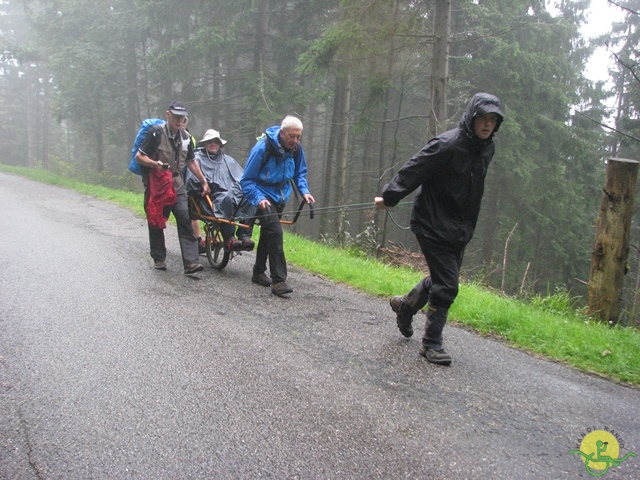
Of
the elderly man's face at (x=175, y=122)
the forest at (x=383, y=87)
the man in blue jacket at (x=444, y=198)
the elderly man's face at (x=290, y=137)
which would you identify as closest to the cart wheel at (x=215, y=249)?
the elderly man's face at (x=175, y=122)

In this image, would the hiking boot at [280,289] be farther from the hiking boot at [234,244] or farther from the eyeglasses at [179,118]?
the eyeglasses at [179,118]

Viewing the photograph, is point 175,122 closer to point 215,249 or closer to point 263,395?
point 215,249

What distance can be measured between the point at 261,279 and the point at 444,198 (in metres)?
3.12

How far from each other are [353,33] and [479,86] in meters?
11.2

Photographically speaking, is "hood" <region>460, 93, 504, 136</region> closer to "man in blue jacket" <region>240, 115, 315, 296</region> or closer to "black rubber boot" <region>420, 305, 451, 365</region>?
"black rubber boot" <region>420, 305, 451, 365</region>

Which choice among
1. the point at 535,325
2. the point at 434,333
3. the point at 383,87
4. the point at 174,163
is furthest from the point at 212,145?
the point at 383,87

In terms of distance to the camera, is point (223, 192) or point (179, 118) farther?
point (223, 192)

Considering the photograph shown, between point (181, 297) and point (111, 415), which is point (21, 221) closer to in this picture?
point (181, 297)

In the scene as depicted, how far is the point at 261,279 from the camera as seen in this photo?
6.63m

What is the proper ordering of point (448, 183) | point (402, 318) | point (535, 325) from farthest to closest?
point (535, 325) < point (402, 318) < point (448, 183)

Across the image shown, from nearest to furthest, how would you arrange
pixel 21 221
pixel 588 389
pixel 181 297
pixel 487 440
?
pixel 487 440, pixel 588 389, pixel 181 297, pixel 21 221

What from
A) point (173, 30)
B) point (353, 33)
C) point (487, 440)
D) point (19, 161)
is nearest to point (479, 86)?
point (353, 33)

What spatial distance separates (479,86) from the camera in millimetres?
19938

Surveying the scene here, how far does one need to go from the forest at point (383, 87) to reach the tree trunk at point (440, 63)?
0.03 meters
